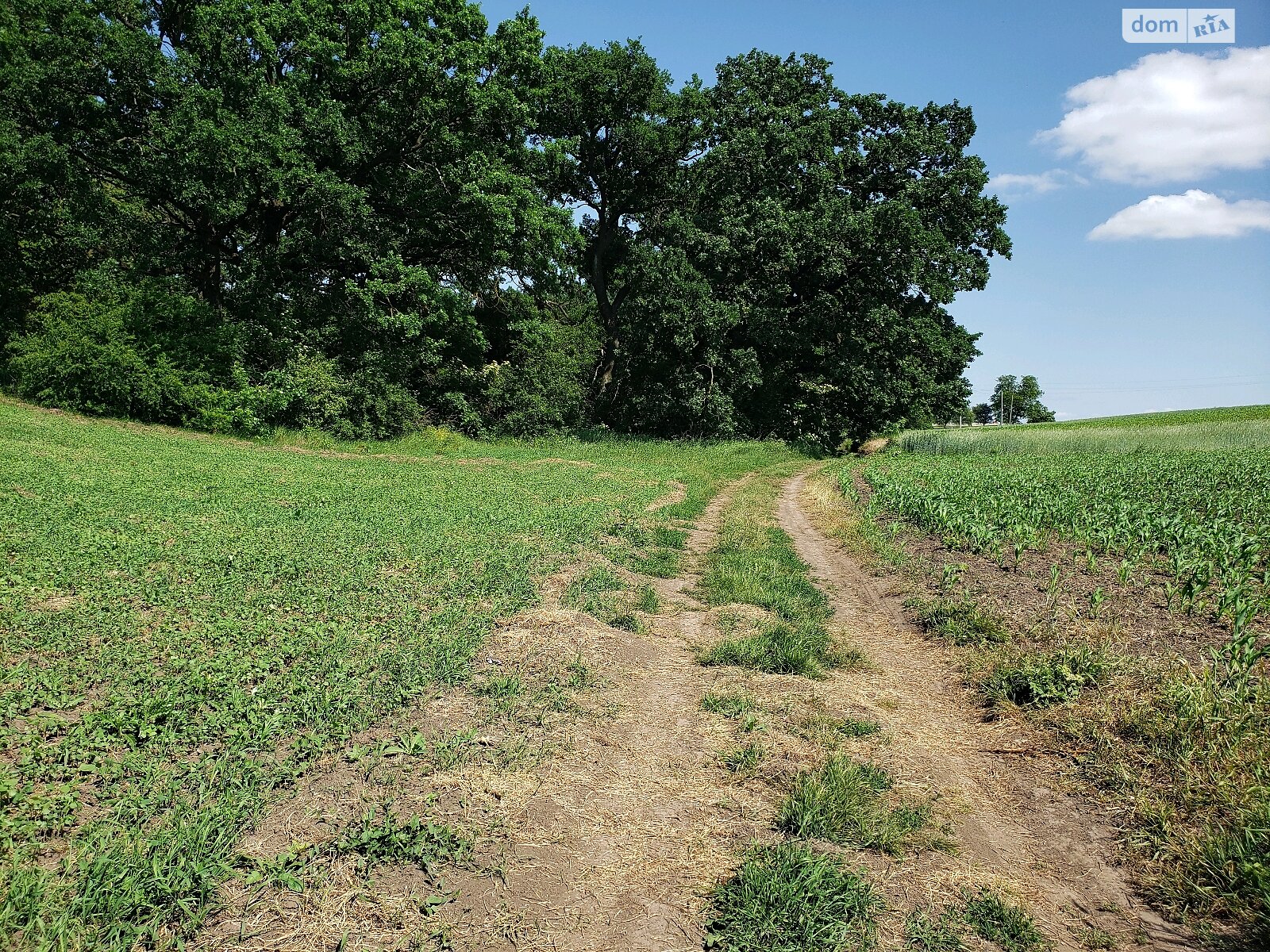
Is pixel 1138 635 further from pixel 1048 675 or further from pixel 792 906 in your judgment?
pixel 792 906

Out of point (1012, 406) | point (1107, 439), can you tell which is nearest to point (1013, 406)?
point (1012, 406)

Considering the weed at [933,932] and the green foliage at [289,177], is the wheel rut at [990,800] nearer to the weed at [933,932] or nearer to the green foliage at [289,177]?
the weed at [933,932]

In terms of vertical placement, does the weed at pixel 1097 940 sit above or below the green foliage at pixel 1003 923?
below

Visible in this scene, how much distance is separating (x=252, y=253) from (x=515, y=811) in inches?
1061

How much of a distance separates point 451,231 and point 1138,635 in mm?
26184

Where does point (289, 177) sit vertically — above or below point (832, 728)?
above

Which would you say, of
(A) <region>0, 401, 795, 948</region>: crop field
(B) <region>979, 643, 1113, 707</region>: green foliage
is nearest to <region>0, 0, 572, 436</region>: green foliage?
(A) <region>0, 401, 795, 948</region>: crop field

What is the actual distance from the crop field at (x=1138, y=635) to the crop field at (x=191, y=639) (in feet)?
14.7

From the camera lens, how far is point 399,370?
84.8ft

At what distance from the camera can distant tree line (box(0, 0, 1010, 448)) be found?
2170 centimetres

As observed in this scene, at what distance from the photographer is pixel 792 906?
320 cm

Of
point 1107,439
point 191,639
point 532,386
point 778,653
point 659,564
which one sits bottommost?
point 778,653

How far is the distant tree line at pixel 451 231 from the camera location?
2170 cm

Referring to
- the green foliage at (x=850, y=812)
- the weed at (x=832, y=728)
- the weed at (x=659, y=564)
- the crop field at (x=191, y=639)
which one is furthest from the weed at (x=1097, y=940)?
the weed at (x=659, y=564)
